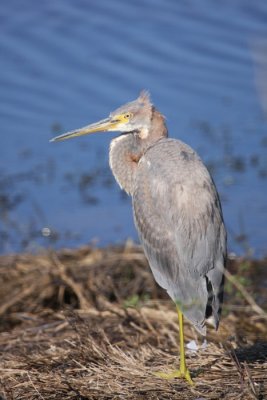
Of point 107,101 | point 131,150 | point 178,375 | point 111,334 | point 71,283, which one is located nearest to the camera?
point 178,375

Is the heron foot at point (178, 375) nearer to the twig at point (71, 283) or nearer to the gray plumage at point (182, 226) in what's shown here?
the gray plumage at point (182, 226)

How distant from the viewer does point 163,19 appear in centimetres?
1287

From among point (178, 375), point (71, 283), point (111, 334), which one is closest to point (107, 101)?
point (71, 283)

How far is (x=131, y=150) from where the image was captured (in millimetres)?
6109

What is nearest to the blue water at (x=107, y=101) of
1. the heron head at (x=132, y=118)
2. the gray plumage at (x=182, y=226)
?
the heron head at (x=132, y=118)

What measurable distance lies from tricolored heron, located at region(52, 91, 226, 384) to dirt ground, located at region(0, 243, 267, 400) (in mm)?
281

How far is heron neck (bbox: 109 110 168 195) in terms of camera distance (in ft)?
20.0

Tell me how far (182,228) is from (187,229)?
0.12 feet

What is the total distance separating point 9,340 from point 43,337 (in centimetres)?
24

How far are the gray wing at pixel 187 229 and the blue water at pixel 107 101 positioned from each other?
3.34 metres

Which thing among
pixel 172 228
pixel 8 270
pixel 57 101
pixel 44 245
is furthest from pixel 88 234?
pixel 172 228

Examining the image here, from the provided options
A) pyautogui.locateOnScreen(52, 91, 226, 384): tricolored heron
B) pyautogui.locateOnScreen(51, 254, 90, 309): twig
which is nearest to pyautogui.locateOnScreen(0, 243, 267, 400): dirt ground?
pyautogui.locateOnScreen(51, 254, 90, 309): twig

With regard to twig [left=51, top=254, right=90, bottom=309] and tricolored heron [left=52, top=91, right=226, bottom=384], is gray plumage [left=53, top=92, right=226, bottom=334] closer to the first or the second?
tricolored heron [left=52, top=91, right=226, bottom=384]

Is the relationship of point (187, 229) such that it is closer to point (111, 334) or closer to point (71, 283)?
point (111, 334)
